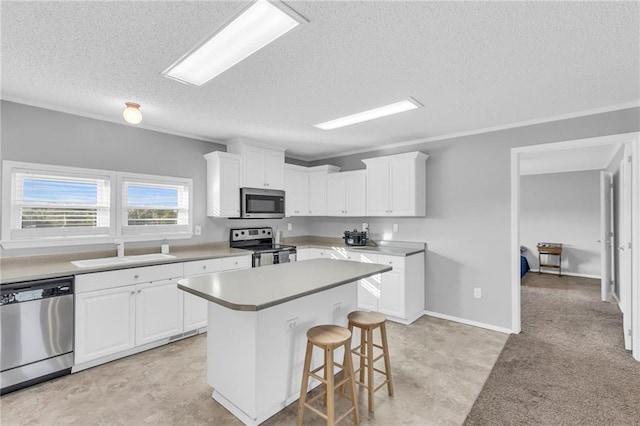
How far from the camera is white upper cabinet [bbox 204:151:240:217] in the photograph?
4.09 m

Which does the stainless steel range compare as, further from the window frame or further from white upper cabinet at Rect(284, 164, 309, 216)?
the window frame

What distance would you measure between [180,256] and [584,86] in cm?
411

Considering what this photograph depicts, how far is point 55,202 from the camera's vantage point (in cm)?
308

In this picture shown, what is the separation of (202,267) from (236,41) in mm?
2464

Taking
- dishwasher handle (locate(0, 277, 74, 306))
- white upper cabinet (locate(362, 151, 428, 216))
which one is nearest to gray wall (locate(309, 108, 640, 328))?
white upper cabinet (locate(362, 151, 428, 216))

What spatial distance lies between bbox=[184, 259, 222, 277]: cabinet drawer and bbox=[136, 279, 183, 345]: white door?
0.60 ft

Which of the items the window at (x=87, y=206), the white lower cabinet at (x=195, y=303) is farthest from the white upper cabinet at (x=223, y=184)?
the white lower cabinet at (x=195, y=303)

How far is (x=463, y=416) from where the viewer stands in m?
2.14

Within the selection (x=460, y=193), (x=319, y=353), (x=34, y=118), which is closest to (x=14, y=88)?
(x=34, y=118)

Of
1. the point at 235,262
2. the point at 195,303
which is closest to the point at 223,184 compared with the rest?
the point at 235,262

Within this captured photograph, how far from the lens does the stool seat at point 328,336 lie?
193cm

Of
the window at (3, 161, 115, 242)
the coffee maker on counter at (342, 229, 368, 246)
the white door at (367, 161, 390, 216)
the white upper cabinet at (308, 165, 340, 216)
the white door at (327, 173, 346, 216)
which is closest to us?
the window at (3, 161, 115, 242)

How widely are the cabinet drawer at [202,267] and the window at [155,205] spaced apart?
0.71 meters

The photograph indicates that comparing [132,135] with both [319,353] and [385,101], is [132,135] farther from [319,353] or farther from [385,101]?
[319,353]
